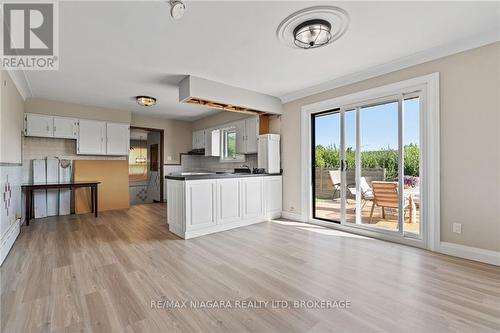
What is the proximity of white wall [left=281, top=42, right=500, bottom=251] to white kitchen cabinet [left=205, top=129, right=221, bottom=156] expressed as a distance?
441 cm

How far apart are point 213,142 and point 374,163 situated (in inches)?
158

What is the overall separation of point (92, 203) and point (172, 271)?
3.88m

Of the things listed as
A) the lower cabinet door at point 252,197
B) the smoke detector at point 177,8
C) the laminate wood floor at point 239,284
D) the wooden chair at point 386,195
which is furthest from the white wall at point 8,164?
the wooden chair at point 386,195

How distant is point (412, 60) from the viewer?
2.91 metres

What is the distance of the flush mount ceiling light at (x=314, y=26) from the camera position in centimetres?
205

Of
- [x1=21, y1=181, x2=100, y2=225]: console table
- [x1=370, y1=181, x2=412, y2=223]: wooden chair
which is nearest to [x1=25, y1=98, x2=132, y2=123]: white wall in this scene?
[x1=21, y1=181, x2=100, y2=225]: console table

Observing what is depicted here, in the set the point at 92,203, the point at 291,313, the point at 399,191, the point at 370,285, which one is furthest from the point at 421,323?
the point at 92,203

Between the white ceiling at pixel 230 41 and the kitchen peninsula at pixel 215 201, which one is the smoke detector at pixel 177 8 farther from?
the kitchen peninsula at pixel 215 201

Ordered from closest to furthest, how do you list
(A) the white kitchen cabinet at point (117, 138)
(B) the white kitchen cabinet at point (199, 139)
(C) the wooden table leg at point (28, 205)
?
(C) the wooden table leg at point (28, 205), (A) the white kitchen cabinet at point (117, 138), (B) the white kitchen cabinet at point (199, 139)

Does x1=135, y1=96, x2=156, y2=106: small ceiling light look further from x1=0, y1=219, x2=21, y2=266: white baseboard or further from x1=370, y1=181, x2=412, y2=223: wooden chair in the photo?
x1=370, y1=181, x2=412, y2=223: wooden chair

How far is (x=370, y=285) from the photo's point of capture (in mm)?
2014

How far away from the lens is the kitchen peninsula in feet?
11.1

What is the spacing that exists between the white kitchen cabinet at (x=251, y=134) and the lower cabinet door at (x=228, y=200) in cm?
122

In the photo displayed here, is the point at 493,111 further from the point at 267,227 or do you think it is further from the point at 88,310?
the point at 88,310
